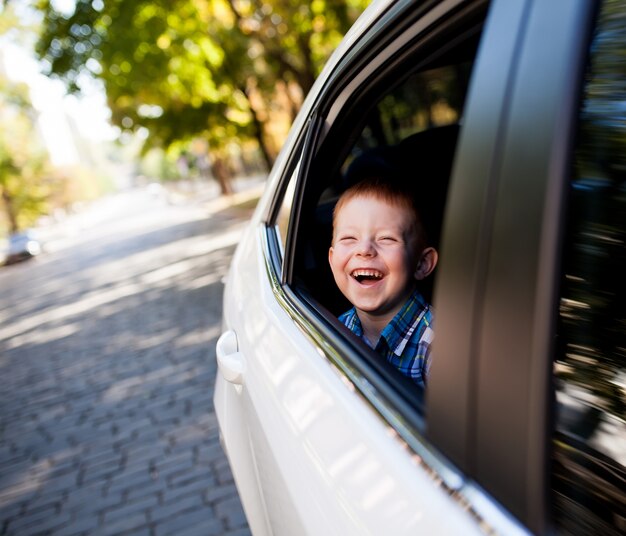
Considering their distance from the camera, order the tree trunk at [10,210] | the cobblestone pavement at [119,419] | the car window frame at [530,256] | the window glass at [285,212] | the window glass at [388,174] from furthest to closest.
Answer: the tree trunk at [10,210] < the cobblestone pavement at [119,419] < the window glass at [285,212] < the window glass at [388,174] < the car window frame at [530,256]

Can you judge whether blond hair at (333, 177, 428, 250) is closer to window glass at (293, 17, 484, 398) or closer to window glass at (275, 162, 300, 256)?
window glass at (293, 17, 484, 398)

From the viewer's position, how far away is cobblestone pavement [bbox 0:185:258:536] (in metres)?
3.44

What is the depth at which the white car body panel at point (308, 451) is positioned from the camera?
0.89 m

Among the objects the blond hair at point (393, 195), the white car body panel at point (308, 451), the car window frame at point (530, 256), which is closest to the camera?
the car window frame at point (530, 256)

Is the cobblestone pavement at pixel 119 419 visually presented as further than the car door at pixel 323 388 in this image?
Yes

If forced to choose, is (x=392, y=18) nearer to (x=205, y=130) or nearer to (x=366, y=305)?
(x=366, y=305)

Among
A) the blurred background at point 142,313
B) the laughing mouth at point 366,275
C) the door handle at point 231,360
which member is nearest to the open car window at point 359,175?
the laughing mouth at point 366,275

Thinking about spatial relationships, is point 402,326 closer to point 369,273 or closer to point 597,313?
point 369,273

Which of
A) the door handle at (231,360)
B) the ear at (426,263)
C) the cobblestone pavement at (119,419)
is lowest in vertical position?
the cobblestone pavement at (119,419)

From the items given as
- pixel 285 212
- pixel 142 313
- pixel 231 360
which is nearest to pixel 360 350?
pixel 231 360

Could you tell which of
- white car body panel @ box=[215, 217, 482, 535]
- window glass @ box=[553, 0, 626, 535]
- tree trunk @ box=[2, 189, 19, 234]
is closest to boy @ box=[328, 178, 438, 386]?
white car body panel @ box=[215, 217, 482, 535]

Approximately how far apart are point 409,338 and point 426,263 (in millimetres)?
275

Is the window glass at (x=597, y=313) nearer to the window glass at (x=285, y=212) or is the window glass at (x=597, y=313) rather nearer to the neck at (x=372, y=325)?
the neck at (x=372, y=325)

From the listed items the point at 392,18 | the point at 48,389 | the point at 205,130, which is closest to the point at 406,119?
the point at 392,18
